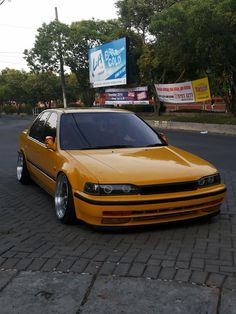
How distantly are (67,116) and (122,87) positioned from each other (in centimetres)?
2428

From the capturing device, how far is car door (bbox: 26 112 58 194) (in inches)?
245

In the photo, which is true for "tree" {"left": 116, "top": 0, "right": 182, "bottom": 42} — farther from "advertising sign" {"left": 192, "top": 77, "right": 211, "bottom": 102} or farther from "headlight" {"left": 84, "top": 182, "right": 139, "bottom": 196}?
"headlight" {"left": 84, "top": 182, "right": 139, "bottom": 196}

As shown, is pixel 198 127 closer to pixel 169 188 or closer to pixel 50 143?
pixel 50 143

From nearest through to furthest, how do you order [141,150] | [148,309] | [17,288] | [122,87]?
1. [148,309]
2. [17,288]
3. [141,150]
4. [122,87]

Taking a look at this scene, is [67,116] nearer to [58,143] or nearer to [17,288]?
[58,143]

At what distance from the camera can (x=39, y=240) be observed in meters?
4.91

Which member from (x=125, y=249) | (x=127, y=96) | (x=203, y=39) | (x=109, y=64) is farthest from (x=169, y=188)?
(x=109, y=64)

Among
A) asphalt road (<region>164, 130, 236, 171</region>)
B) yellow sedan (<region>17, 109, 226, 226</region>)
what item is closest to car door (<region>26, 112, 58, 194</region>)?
yellow sedan (<region>17, 109, 226, 226</region>)

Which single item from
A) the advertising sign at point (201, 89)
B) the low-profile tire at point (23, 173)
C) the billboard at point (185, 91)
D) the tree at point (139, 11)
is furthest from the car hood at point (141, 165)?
the tree at point (139, 11)

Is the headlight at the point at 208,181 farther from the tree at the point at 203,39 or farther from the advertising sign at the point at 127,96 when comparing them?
the advertising sign at the point at 127,96

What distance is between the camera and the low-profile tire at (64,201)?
5328mm

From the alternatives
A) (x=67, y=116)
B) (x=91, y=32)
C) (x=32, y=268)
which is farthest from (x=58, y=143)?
(x=91, y=32)

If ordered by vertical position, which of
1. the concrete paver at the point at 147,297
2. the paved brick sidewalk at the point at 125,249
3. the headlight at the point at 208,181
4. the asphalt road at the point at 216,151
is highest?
the headlight at the point at 208,181

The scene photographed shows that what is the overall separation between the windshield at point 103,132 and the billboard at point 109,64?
22780 mm
